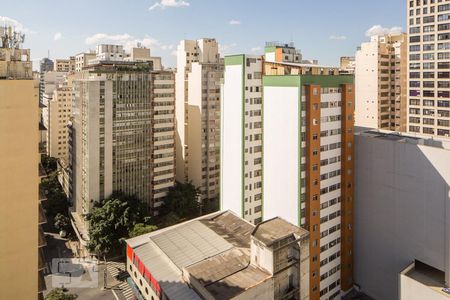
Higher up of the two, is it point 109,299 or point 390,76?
point 390,76

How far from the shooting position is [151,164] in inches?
2489

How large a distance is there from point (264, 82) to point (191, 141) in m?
33.0

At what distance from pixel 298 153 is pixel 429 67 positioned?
38.9m

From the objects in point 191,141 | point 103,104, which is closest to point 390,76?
point 191,141

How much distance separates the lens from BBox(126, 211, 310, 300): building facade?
105ft

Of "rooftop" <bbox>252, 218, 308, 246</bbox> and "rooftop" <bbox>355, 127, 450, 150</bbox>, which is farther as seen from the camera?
"rooftop" <bbox>355, 127, 450, 150</bbox>

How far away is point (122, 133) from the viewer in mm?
59500

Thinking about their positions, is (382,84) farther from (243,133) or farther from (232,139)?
(243,133)

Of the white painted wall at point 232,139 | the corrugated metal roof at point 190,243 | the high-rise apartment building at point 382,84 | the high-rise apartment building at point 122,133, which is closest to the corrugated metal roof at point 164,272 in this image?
the corrugated metal roof at point 190,243

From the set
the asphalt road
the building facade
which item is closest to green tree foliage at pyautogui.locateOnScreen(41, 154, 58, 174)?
the asphalt road

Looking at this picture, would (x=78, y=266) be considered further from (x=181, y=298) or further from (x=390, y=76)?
(x=390, y=76)

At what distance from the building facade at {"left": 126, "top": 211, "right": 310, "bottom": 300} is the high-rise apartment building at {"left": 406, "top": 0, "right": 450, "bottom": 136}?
133 ft

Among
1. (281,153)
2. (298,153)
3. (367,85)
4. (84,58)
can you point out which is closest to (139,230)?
(281,153)

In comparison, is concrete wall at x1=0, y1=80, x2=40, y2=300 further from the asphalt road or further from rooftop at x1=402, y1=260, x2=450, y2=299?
rooftop at x1=402, y1=260, x2=450, y2=299
